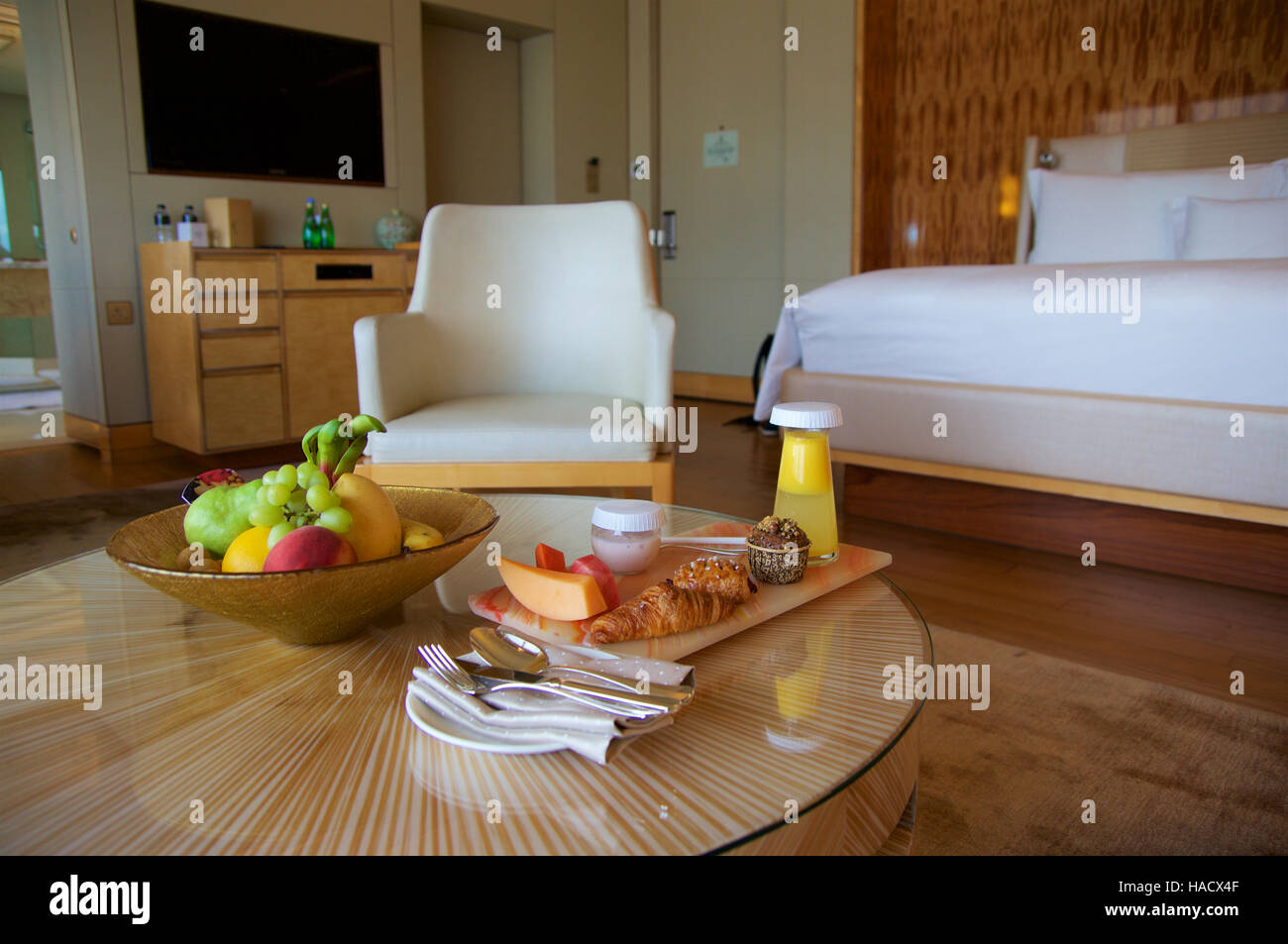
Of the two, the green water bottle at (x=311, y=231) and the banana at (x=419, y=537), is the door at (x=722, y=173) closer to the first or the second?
the green water bottle at (x=311, y=231)

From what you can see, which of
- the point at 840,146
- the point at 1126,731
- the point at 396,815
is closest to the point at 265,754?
the point at 396,815

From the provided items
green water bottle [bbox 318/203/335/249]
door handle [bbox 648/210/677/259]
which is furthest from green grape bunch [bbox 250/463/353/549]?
A: door handle [bbox 648/210/677/259]

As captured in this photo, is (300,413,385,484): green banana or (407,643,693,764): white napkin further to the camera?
(300,413,385,484): green banana

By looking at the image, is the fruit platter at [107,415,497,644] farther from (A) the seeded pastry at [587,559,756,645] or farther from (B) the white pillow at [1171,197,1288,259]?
(B) the white pillow at [1171,197,1288,259]

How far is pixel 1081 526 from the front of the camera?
246 centimetres

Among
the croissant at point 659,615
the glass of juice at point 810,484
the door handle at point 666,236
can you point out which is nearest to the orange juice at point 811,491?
the glass of juice at point 810,484

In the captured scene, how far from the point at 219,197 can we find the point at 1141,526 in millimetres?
3763

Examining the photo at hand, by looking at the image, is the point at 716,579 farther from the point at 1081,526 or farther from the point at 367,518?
the point at 1081,526

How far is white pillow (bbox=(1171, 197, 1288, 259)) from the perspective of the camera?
293 cm

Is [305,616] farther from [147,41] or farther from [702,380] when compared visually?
[702,380]

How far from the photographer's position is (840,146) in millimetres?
4688

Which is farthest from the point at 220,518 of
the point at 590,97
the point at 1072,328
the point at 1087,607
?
the point at 590,97

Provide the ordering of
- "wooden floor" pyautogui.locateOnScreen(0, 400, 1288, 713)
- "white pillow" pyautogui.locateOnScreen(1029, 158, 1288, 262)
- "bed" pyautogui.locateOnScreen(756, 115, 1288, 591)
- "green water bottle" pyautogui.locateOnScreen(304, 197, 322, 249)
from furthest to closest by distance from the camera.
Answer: "green water bottle" pyautogui.locateOnScreen(304, 197, 322, 249), "white pillow" pyautogui.locateOnScreen(1029, 158, 1288, 262), "bed" pyautogui.locateOnScreen(756, 115, 1288, 591), "wooden floor" pyautogui.locateOnScreen(0, 400, 1288, 713)

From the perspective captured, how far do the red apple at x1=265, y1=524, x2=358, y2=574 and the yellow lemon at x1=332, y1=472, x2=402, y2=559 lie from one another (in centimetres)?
5
